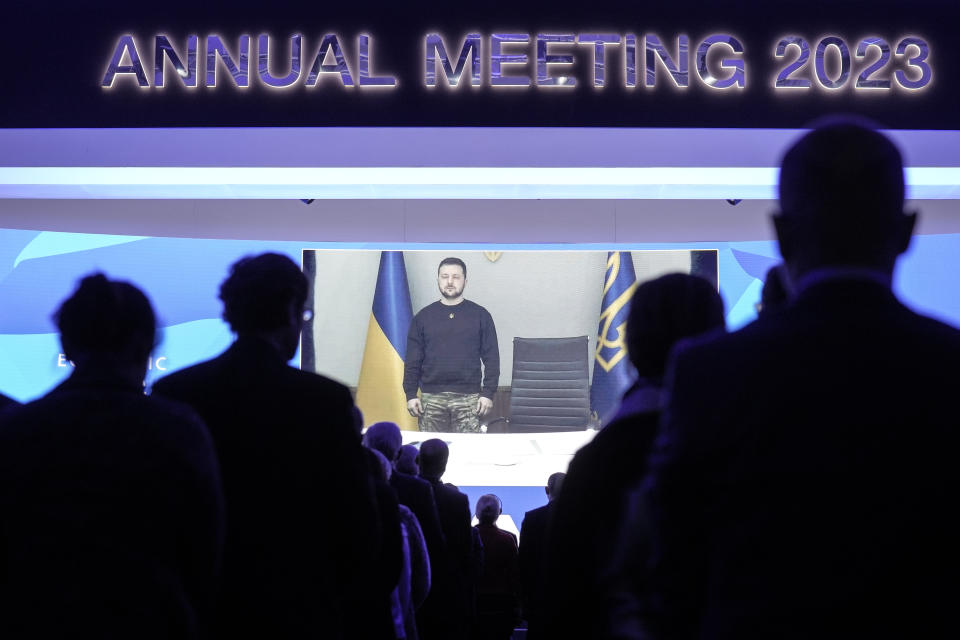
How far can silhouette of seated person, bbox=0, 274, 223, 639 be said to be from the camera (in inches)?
61.0

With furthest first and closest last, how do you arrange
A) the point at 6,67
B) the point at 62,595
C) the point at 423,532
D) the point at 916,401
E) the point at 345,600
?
the point at 6,67
the point at 423,532
the point at 345,600
the point at 62,595
the point at 916,401

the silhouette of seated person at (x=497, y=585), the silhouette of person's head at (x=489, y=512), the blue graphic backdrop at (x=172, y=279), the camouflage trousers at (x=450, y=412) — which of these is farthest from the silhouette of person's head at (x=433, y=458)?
the blue graphic backdrop at (x=172, y=279)

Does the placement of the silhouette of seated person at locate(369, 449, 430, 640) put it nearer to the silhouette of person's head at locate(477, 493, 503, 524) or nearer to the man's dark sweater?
the silhouette of person's head at locate(477, 493, 503, 524)

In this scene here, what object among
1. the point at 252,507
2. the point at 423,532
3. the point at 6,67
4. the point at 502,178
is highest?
the point at 6,67

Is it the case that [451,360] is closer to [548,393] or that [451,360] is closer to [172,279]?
[548,393]

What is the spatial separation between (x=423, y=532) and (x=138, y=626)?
2.30m

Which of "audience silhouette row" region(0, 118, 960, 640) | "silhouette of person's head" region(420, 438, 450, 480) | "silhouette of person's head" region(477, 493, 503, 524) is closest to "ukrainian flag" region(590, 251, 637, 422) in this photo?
"silhouette of person's head" region(477, 493, 503, 524)

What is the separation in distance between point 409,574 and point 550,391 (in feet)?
12.8

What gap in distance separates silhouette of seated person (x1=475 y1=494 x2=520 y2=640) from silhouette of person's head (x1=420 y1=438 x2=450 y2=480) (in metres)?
0.98

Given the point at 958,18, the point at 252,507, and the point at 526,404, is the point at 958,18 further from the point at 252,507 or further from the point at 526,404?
the point at 252,507

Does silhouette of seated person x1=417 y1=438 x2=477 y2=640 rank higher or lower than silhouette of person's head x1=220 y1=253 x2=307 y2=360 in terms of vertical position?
lower

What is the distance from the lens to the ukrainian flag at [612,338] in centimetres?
684

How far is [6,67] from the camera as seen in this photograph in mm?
5250

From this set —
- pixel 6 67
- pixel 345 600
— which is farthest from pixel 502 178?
pixel 345 600
